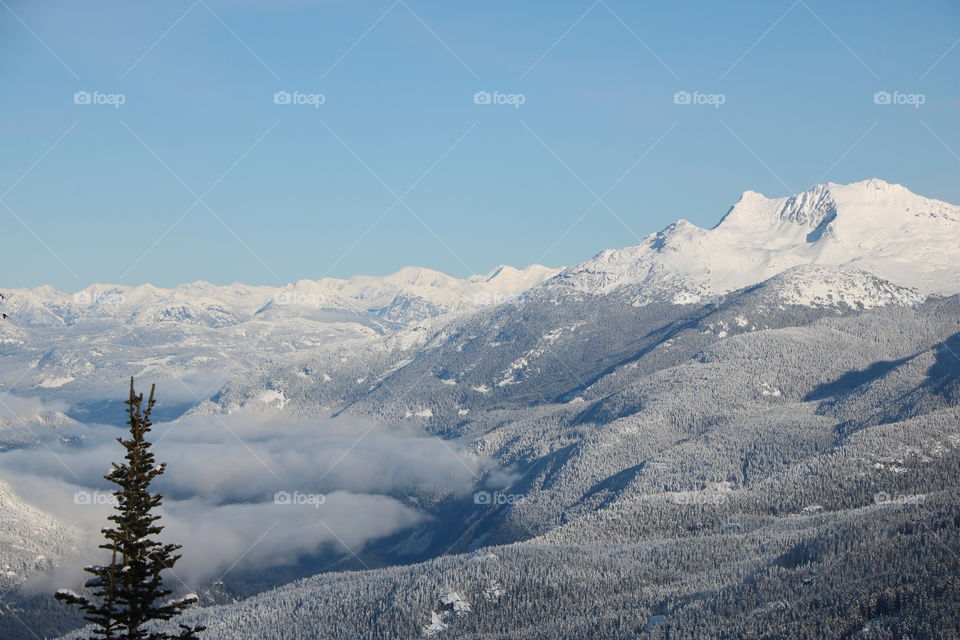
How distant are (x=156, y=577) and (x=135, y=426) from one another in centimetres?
908

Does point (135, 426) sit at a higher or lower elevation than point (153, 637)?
higher

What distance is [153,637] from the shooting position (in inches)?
2100

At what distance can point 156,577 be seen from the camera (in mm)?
54156

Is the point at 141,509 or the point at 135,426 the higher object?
the point at 135,426

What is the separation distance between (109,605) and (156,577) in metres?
3.02

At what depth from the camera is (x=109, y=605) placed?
51.9 metres

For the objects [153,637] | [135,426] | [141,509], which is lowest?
[153,637]

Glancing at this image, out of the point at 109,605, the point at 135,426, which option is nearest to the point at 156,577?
the point at 109,605

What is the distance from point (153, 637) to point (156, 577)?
327 centimetres

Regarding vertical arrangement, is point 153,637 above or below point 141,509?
below

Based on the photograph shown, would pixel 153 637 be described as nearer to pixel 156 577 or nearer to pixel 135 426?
pixel 156 577

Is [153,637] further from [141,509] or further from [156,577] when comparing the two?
[141,509]

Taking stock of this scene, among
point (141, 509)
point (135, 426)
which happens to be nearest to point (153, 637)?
point (141, 509)

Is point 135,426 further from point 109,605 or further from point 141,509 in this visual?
point 109,605
